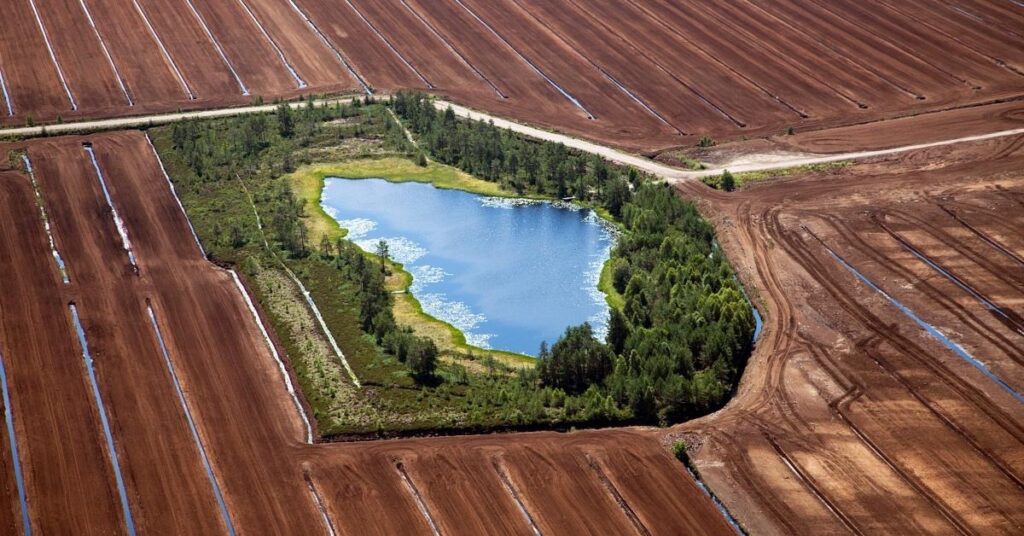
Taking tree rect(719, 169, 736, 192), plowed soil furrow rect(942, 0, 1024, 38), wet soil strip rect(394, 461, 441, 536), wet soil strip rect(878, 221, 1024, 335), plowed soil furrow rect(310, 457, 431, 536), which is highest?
plowed soil furrow rect(942, 0, 1024, 38)

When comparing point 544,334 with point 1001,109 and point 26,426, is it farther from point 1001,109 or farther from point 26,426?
point 1001,109

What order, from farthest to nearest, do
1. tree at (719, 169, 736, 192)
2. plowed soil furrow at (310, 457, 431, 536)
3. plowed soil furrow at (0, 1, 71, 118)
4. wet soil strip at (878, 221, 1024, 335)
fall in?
plowed soil furrow at (0, 1, 71, 118), tree at (719, 169, 736, 192), wet soil strip at (878, 221, 1024, 335), plowed soil furrow at (310, 457, 431, 536)

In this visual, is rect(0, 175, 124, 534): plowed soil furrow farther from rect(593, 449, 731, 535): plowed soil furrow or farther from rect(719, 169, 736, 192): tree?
rect(719, 169, 736, 192): tree

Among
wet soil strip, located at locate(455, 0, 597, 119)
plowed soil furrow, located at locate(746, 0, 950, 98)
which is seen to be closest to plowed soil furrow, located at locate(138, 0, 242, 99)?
wet soil strip, located at locate(455, 0, 597, 119)

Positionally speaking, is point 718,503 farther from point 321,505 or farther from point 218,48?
point 218,48

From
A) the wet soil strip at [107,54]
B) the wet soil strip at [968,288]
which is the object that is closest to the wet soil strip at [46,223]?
the wet soil strip at [107,54]

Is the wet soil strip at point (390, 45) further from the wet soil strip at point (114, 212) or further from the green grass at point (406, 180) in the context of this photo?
the wet soil strip at point (114, 212)

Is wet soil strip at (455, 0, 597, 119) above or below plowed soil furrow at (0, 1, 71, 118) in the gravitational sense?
above
